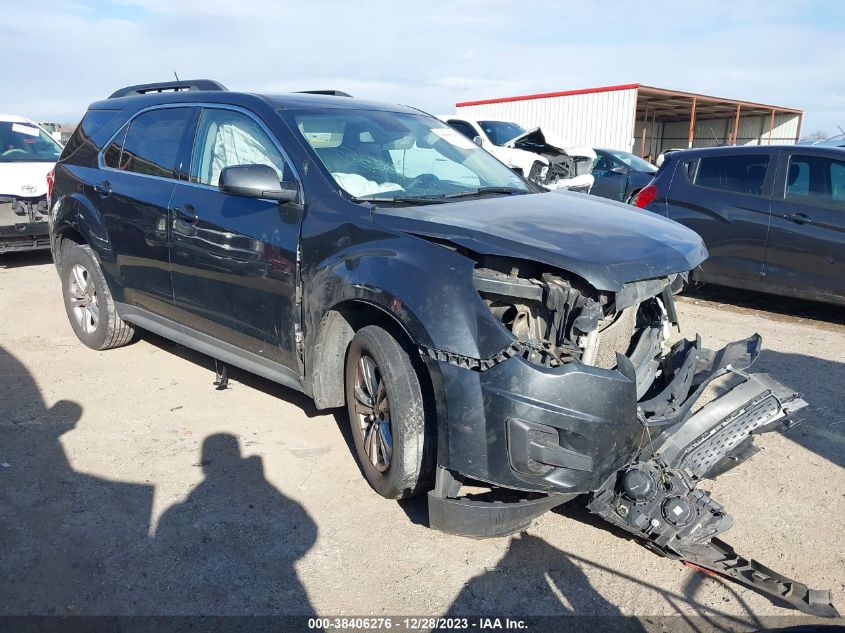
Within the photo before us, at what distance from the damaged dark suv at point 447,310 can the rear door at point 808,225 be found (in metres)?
3.39

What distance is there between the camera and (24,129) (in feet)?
32.7

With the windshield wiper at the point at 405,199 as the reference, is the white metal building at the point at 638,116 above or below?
above

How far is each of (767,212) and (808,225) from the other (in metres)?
0.40

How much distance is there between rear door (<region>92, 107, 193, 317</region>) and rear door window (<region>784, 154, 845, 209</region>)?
554cm

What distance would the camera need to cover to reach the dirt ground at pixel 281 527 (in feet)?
8.79

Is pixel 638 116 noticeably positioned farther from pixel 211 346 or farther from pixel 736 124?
pixel 211 346

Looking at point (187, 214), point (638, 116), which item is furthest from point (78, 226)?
point (638, 116)

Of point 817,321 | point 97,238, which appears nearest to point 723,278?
point 817,321

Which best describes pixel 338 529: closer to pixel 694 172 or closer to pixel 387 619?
pixel 387 619

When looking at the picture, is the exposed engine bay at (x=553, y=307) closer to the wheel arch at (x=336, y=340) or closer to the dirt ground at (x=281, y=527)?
the wheel arch at (x=336, y=340)

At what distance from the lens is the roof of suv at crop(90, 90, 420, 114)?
12.9 ft

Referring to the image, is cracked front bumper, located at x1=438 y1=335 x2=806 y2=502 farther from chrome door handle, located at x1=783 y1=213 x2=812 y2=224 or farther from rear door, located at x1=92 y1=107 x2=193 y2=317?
chrome door handle, located at x1=783 y1=213 x2=812 y2=224

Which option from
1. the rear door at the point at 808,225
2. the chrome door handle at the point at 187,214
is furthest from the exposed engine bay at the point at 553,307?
the rear door at the point at 808,225

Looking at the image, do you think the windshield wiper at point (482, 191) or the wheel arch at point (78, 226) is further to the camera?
the wheel arch at point (78, 226)
